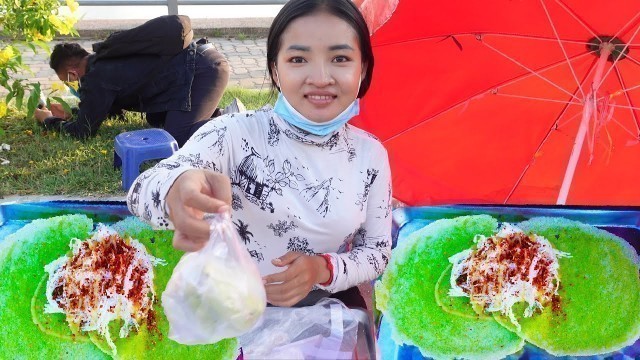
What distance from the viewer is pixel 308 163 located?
1.63 m

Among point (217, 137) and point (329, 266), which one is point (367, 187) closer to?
point (329, 266)

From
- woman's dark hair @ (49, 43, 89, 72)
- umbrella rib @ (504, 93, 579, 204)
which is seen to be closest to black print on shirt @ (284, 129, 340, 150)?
umbrella rib @ (504, 93, 579, 204)

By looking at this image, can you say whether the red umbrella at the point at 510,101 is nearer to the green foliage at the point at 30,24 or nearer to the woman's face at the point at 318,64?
the woman's face at the point at 318,64

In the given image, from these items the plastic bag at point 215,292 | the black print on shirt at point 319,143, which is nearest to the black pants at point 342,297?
the black print on shirt at point 319,143

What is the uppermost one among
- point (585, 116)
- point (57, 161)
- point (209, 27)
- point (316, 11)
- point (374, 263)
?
point (316, 11)

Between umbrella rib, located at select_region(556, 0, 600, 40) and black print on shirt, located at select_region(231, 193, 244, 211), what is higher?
umbrella rib, located at select_region(556, 0, 600, 40)

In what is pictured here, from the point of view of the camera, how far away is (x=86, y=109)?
12.2ft

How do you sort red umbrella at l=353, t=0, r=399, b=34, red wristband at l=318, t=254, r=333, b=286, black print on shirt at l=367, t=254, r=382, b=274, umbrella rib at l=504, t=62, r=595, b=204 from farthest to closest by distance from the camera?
umbrella rib at l=504, t=62, r=595, b=204
red umbrella at l=353, t=0, r=399, b=34
black print on shirt at l=367, t=254, r=382, b=274
red wristband at l=318, t=254, r=333, b=286

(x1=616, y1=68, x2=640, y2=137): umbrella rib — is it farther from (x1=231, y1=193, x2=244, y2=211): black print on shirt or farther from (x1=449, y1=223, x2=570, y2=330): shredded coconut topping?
(x1=231, y1=193, x2=244, y2=211): black print on shirt

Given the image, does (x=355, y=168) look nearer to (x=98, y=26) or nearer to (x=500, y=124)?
(x=500, y=124)

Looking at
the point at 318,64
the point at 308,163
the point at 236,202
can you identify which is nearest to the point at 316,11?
the point at 318,64

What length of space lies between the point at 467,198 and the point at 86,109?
2276 mm

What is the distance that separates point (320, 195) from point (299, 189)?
5 centimetres

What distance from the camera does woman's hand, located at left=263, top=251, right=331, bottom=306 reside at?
4.77ft
